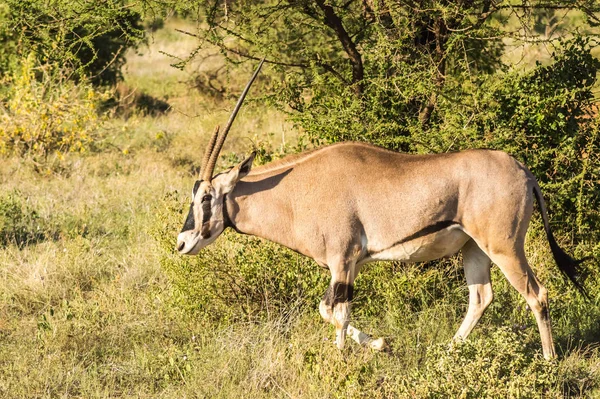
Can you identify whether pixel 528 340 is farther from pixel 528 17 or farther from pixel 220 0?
pixel 220 0

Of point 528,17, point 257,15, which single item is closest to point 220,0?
point 257,15

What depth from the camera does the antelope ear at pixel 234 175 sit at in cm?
688

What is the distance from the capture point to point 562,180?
8.48 meters

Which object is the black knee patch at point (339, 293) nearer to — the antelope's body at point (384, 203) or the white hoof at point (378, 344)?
the antelope's body at point (384, 203)

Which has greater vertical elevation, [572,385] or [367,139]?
[367,139]

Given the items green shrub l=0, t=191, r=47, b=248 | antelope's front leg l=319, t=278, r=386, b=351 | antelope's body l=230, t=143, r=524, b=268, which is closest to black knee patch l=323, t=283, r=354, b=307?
antelope's front leg l=319, t=278, r=386, b=351

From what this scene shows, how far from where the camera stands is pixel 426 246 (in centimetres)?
676

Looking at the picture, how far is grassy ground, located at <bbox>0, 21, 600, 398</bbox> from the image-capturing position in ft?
20.5

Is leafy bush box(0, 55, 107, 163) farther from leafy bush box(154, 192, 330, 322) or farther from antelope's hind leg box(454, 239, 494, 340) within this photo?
antelope's hind leg box(454, 239, 494, 340)

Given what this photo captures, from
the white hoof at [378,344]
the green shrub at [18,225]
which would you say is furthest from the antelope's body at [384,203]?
the green shrub at [18,225]

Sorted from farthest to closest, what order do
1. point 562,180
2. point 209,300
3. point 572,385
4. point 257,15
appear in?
1. point 257,15
2. point 562,180
3. point 209,300
4. point 572,385

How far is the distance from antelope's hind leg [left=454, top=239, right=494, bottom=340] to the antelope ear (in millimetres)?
1929

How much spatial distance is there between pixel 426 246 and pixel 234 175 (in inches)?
62.7

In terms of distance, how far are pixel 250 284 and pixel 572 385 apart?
2.94 m
